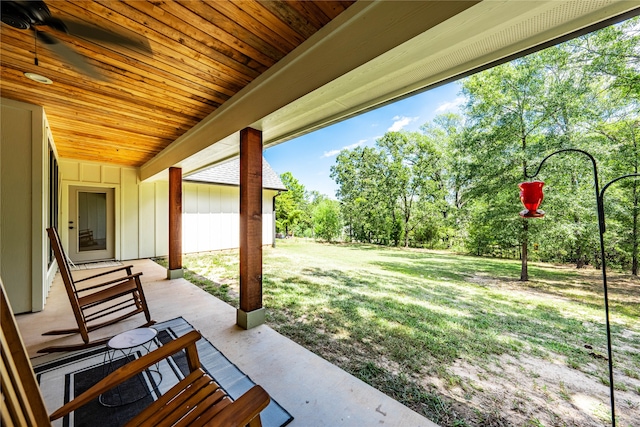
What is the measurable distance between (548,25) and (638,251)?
6.08m

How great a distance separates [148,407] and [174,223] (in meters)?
4.62

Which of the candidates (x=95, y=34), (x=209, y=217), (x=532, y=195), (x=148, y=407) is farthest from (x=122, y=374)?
(x=209, y=217)

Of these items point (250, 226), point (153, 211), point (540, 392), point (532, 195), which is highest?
point (153, 211)

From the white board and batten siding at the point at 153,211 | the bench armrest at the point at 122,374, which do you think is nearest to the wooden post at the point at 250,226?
the bench armrest at the point at 122,374

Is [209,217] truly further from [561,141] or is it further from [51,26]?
[561,141]

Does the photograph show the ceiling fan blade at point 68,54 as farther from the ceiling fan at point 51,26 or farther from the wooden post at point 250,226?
the wooden post at point 250,226

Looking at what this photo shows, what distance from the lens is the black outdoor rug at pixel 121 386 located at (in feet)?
5.51

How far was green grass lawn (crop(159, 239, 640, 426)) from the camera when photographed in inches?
76.6

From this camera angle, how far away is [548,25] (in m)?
1.26

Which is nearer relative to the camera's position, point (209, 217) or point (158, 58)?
point (158, 58)

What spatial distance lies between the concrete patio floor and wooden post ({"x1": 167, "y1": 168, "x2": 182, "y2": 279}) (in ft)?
3.15

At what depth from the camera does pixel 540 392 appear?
82.0 inches

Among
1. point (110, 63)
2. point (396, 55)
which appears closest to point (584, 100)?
point (396, 55)

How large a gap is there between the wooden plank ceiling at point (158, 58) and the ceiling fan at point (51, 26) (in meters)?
0.05
